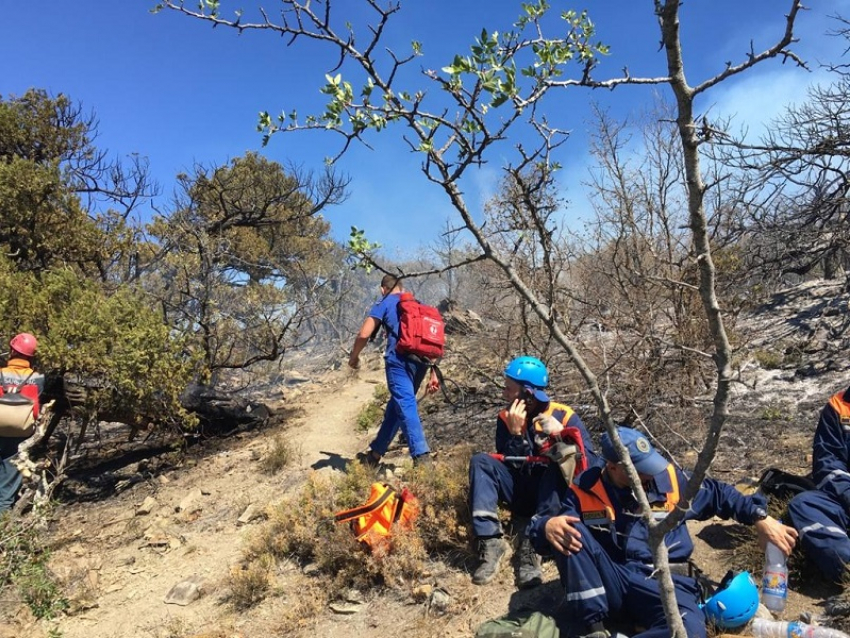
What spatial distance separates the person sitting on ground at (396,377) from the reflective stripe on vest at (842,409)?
2816mm

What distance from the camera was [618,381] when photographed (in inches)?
242

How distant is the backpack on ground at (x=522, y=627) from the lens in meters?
2.76

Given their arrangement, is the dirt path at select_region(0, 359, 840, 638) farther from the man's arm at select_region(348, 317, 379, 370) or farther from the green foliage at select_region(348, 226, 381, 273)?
the green foliage at select_region(348, 226, 381, 273)

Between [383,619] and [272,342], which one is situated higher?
[272,342]

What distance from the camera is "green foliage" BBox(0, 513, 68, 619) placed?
10.5 feet

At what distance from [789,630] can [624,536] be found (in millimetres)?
753

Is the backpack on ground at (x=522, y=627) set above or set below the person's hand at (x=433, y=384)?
below

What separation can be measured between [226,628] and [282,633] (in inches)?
15.7

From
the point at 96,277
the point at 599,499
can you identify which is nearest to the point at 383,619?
the point at 599,499

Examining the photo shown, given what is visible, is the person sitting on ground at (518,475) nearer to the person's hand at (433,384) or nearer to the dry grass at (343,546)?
the dry grass at (343,546)

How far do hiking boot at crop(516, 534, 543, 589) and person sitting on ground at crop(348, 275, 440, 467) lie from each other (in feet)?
4.57

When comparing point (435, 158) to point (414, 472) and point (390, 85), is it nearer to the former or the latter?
point (390, 85)

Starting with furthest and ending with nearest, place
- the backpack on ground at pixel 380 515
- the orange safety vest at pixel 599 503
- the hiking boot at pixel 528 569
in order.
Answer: the backpack on ground at pixel 380 515
the hiking boot at pixel 528 569
the orange safety vest at pixel 599 503

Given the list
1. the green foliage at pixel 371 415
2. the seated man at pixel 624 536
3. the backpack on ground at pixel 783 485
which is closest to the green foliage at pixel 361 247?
the seated man at pixel 624 536
